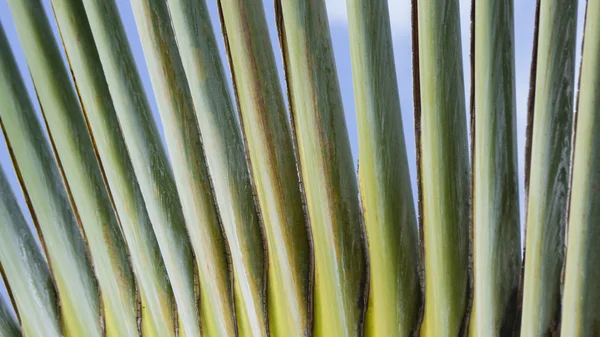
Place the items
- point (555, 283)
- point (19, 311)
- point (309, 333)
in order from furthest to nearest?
point (19, 311)
point (309, 333)
point (555, 283)

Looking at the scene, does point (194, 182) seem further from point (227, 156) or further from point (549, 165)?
point (549, 165)

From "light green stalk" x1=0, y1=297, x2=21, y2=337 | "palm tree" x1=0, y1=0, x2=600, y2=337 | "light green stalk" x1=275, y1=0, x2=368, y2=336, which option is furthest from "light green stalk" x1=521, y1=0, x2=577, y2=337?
"light green stalk" x1=0, y1=297, x2=21, y2=337

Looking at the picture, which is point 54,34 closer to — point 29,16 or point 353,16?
point 29,16

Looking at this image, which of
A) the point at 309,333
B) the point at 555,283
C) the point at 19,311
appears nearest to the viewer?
the point at 555,283

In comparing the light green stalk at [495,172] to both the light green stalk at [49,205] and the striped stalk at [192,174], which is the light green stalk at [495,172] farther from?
the light green stalk at [49,205]

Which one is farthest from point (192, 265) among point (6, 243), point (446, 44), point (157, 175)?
point (446, 44)

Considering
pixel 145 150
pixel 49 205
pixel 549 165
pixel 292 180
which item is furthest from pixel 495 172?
pixel 49 205

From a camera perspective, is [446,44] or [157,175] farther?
[157,175]
